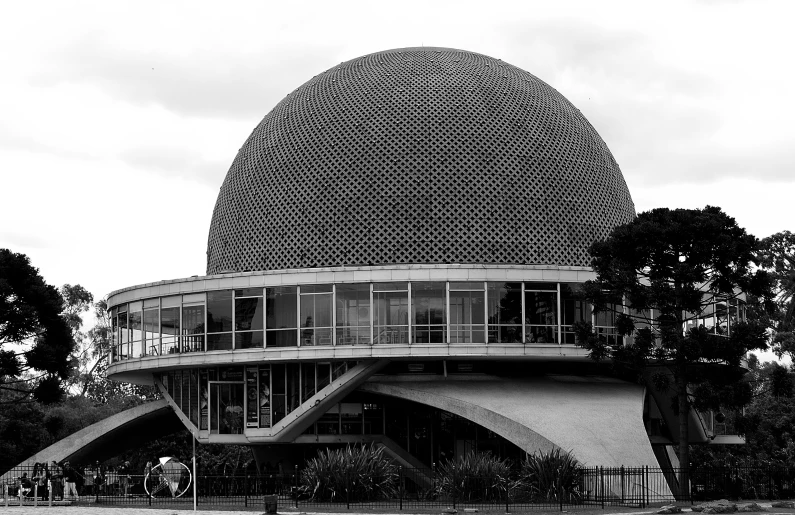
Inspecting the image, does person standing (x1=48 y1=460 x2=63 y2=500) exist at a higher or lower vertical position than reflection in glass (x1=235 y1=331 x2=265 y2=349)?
lower

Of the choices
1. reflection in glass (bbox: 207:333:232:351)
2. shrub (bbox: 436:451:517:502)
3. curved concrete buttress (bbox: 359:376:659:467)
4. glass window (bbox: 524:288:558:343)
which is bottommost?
shrub (bbox: 436:451:517:502)

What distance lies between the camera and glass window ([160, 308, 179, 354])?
34.1m

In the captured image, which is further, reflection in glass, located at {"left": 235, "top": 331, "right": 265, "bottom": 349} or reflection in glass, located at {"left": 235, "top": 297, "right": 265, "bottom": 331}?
reflection in glass, located at {"left": 235, "top": 297, "right": 265, "bottom": 331}

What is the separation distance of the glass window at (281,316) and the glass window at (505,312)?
17.7 feet

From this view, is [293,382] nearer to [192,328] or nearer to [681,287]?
[192,328]

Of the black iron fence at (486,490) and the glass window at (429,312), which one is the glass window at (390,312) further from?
the black iron fence at (486,490)

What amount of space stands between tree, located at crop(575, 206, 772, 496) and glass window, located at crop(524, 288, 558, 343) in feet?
8.31

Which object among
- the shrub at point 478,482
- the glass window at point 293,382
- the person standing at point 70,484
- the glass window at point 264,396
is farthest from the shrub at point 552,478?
the person standing at point 70,484

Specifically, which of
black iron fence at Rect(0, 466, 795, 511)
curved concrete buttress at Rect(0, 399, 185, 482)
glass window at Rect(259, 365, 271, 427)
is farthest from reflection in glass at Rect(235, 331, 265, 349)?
A: curved concrete buttress at Rect(0, 399, 185, 482)

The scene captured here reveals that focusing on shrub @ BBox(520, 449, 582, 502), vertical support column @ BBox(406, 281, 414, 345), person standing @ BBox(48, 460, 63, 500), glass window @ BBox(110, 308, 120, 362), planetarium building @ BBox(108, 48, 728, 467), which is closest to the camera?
shrub @ BBox(520, 449, 582, 502)

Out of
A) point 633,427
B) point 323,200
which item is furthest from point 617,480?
point 323,200

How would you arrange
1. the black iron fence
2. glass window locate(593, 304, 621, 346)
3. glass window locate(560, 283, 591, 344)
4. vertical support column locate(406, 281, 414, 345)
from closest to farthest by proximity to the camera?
the black iron fence, vertical support column locate(406, 281, 414, 345), glass window locate(560, 283, 591, 344), glass window locate(593, 304, 621, 346)

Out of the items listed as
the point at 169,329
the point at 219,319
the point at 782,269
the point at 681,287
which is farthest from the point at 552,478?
the point at 782,269

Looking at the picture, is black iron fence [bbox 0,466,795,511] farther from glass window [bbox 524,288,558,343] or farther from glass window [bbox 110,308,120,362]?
glass window [bbox 110,308,120,362]
